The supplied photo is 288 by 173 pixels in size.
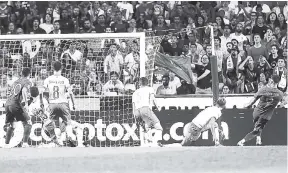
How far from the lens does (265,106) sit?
18438 millimetres

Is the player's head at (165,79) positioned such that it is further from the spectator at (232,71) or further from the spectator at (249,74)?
the spectator at (249,74)

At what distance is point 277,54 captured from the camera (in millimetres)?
20875

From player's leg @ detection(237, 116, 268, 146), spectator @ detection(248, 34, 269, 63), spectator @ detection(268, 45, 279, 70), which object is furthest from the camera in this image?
spectator @ detection(248, 34, 269, 63)

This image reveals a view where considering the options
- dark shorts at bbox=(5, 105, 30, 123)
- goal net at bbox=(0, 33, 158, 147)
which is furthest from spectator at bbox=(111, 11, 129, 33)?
dark shorts at bbox=(5, 105, 30, 123)

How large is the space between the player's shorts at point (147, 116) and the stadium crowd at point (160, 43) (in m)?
1.59

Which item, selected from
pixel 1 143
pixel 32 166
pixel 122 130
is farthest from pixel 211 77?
pixel 32 166

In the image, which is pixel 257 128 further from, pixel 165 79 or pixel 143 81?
pixel 143 81

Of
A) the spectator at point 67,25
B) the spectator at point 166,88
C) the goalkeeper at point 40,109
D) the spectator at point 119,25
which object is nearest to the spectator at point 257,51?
the spectator at point 166,88

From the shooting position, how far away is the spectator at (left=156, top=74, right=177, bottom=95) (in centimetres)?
1953

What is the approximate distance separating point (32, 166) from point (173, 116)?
25.4ft

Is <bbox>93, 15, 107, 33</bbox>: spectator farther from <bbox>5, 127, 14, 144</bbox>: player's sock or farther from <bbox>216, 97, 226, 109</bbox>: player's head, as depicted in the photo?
<bbox>216, 97, 226, 109</bbox>: player's head

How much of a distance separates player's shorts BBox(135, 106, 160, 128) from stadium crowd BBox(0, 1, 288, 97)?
5.22ft

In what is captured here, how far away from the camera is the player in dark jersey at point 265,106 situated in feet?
60.0

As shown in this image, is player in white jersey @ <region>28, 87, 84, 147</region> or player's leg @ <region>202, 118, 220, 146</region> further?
player in white jersey @ <region>28, 87, 84, 147</region>
